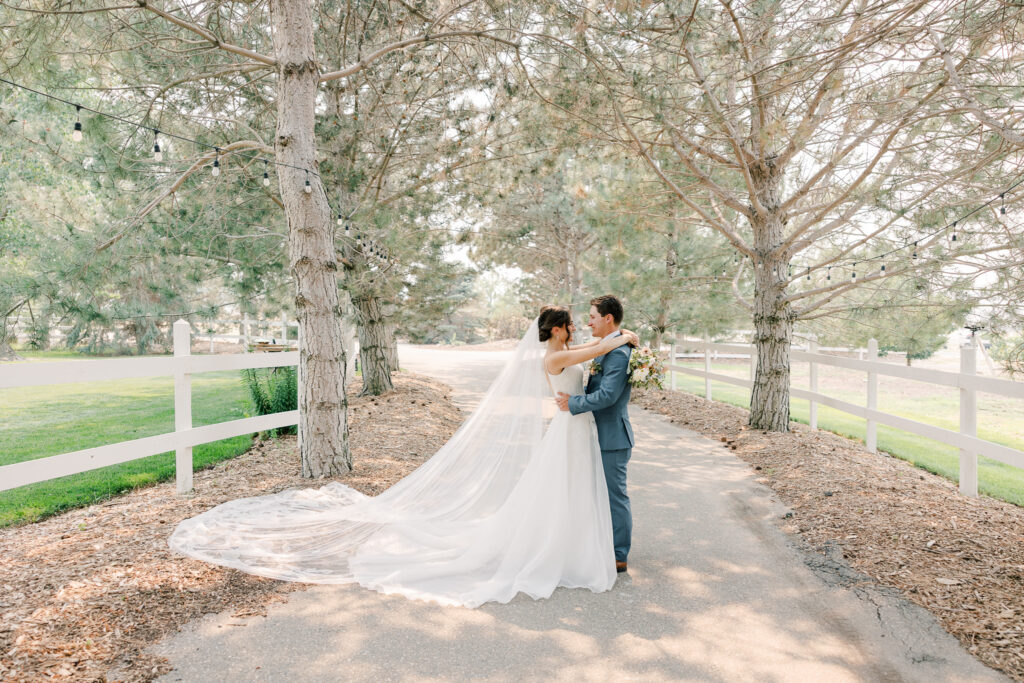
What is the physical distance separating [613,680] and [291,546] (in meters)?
2.47

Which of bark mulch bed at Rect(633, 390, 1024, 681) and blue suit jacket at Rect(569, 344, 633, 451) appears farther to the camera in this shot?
blue suit jacket at Rect(569, 344, 633, 451)

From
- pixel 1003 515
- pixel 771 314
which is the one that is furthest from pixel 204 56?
pixel 1003 515

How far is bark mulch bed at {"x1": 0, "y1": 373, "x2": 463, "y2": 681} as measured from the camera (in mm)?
2867

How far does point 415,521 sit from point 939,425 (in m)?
12.6

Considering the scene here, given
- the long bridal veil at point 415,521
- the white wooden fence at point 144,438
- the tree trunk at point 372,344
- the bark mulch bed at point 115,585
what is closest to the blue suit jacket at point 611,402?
the long bridal veil at point 415,521

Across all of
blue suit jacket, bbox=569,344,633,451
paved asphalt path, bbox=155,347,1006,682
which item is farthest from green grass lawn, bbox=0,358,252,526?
→ blue suit jacket, bbox=569,344,633,451

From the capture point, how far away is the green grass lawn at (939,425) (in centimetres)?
808

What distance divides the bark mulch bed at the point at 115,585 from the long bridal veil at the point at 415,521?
237mm

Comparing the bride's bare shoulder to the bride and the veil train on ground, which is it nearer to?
the bride

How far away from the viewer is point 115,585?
139 inches

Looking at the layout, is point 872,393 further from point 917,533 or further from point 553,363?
point 553,363

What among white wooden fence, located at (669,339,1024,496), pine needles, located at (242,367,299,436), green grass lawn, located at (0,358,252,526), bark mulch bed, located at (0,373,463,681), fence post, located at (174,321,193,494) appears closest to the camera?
bark mulch bed, located at (0,373,463,681)

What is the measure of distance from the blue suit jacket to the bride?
89 mm

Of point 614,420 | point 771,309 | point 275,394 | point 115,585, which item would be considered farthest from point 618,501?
point 275,394
